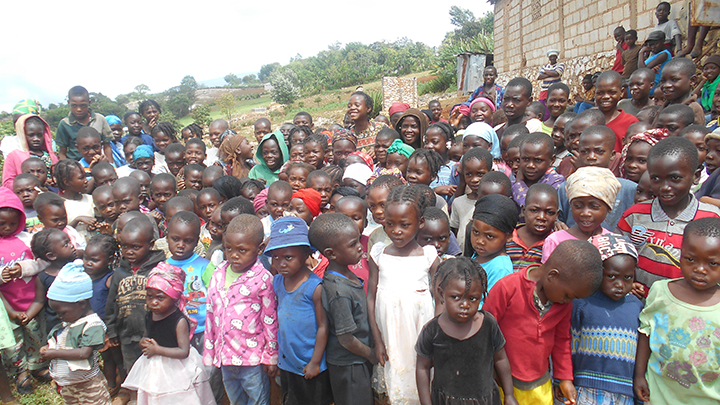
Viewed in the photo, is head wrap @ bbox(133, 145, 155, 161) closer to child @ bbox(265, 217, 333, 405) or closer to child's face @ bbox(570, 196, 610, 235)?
child @ bbox(265, 217, 333, 405)

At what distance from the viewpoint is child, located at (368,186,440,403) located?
2.32 m

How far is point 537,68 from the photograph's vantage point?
38.8 ft

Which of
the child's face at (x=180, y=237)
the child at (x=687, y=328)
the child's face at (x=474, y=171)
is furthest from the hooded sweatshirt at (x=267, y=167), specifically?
the child at (x=687, y=328)

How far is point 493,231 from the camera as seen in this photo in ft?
8.17

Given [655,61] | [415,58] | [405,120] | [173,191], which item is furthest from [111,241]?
[415,58]

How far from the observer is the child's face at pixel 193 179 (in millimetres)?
4648

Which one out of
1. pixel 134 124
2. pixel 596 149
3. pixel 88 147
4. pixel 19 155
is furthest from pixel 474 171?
pixel 134 124

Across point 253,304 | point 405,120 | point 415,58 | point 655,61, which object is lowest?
point 253,304

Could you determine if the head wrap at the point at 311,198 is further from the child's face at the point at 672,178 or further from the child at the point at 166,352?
the child's face at the point at 672,178

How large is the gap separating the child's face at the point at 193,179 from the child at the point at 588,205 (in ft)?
12.3

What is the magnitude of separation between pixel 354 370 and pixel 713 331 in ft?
5.67

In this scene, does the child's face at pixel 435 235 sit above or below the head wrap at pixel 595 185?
below

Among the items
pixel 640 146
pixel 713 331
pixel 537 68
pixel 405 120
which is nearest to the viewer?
pixel 713 331

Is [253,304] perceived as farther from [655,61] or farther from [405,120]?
[655,61]
